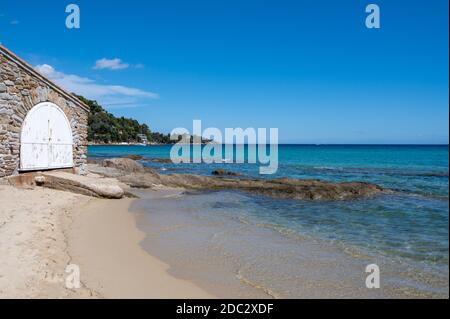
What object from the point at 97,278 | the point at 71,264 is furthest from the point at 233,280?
the point at 71,264

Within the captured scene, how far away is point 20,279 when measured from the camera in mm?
5668

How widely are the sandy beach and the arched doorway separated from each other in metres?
3.44

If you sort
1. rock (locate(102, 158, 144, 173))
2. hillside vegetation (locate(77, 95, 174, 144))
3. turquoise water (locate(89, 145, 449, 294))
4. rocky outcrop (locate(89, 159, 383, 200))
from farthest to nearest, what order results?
hillside vegetation (locate(77, 95, 174, 144))
rock (locate(102, 158, 144, 173))
rocky outcrop (locate(89, 159, 383, 200))
turquoise water (locate(89, 145, 449, 294))

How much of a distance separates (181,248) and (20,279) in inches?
140

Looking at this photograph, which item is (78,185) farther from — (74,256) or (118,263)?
(118,263)

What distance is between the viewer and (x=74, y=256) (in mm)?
7332

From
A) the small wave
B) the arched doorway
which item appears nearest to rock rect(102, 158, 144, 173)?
the arched doorway

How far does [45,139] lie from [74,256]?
33.7 ft

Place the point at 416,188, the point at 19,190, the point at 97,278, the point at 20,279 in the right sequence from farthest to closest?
the point at 416,188, the point at 19,190, the point at 97,278, the point at 20,279

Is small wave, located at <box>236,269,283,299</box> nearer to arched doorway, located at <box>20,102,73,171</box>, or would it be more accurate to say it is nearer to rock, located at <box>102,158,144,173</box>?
arched doorway, located at <box>20,102,73,171</box>

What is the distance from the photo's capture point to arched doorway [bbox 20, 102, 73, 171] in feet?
49.5

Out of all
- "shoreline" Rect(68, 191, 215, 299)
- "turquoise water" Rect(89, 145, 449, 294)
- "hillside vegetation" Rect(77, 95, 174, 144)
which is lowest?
"turquoise water" Rect(89, 145, 449, 294)

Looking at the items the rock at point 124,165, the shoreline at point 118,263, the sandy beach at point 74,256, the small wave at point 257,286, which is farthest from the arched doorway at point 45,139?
the small wave at point 257,286

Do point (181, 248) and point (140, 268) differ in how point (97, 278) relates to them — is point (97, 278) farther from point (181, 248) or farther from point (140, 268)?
point (181, 248)
